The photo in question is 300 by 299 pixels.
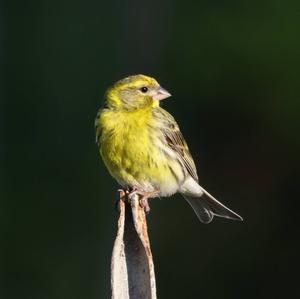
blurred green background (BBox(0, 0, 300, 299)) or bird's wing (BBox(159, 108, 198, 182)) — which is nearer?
bird's wing (BBox(159, 108, 198, 182))

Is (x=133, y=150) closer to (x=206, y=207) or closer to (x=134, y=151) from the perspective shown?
(x=134, y=151)

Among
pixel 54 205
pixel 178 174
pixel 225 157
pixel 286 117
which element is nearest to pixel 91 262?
pixel 54 205

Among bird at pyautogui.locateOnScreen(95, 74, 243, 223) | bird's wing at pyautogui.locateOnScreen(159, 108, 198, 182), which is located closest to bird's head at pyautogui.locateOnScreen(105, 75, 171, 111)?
bird at pyautogui.locateOnScreen(95, 74, 243, 223)

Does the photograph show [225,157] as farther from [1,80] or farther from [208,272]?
[1,80]

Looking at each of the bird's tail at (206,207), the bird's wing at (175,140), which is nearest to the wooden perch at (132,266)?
the bird's wing at (175,140)

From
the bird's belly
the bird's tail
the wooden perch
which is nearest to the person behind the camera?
the wooden perch

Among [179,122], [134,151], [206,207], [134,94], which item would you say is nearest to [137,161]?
[134,151]

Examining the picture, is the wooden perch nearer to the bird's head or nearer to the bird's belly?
the bird's belly
